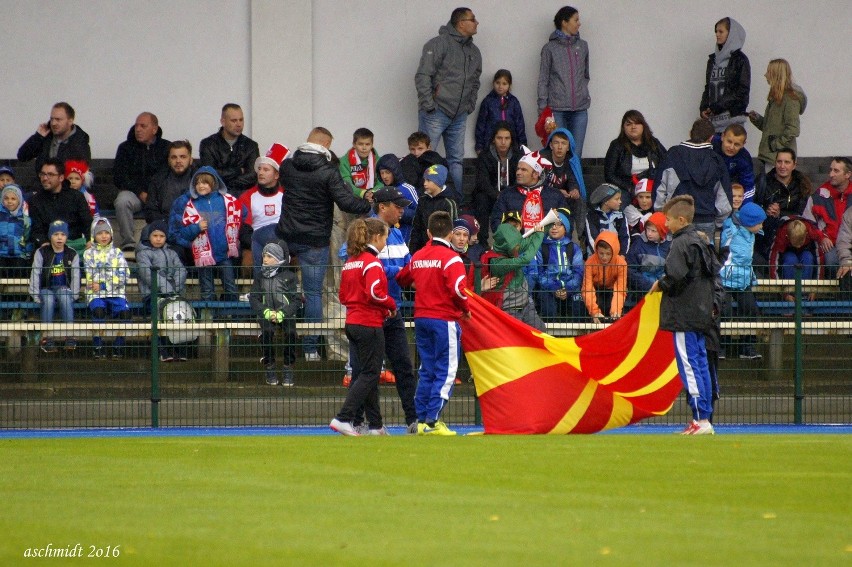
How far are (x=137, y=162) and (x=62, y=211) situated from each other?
1.61m

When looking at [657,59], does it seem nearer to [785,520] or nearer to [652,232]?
[652,232]

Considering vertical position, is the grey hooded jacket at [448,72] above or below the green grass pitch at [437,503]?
above

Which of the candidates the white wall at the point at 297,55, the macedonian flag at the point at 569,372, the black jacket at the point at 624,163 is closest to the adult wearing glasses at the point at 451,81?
the white wall at the point at 297,55

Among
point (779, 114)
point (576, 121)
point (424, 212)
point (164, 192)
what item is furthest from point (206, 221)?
point (779, 114)

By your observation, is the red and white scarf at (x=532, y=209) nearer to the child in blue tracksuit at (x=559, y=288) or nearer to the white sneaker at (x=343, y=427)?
the child in blue tracksuit at (x=559, y=288)

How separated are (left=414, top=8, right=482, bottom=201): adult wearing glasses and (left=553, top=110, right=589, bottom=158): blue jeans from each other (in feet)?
4.14

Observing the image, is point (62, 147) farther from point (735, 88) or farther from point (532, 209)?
point (735, 88)

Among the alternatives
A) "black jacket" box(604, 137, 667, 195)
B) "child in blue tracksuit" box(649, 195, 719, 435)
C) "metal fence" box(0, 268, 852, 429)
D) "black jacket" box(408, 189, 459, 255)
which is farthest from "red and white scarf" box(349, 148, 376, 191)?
"child in blue tracksuit" box(649, 195, 719, 435)

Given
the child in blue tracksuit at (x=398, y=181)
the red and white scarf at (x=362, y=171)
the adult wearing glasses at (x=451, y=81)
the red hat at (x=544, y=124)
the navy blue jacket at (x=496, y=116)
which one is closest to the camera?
the child in blue tracksuit at (x=398, y=181)

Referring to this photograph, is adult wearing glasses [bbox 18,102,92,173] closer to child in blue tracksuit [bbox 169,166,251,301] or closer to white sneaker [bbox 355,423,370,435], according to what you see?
child in blue tracksuit [bbox 169,166,251,301]

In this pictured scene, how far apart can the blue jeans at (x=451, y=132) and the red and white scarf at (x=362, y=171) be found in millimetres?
1677

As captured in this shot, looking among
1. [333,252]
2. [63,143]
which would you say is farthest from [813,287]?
[63,143]

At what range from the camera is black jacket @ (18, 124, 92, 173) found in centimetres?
1817

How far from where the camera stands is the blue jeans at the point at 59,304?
14.5m
